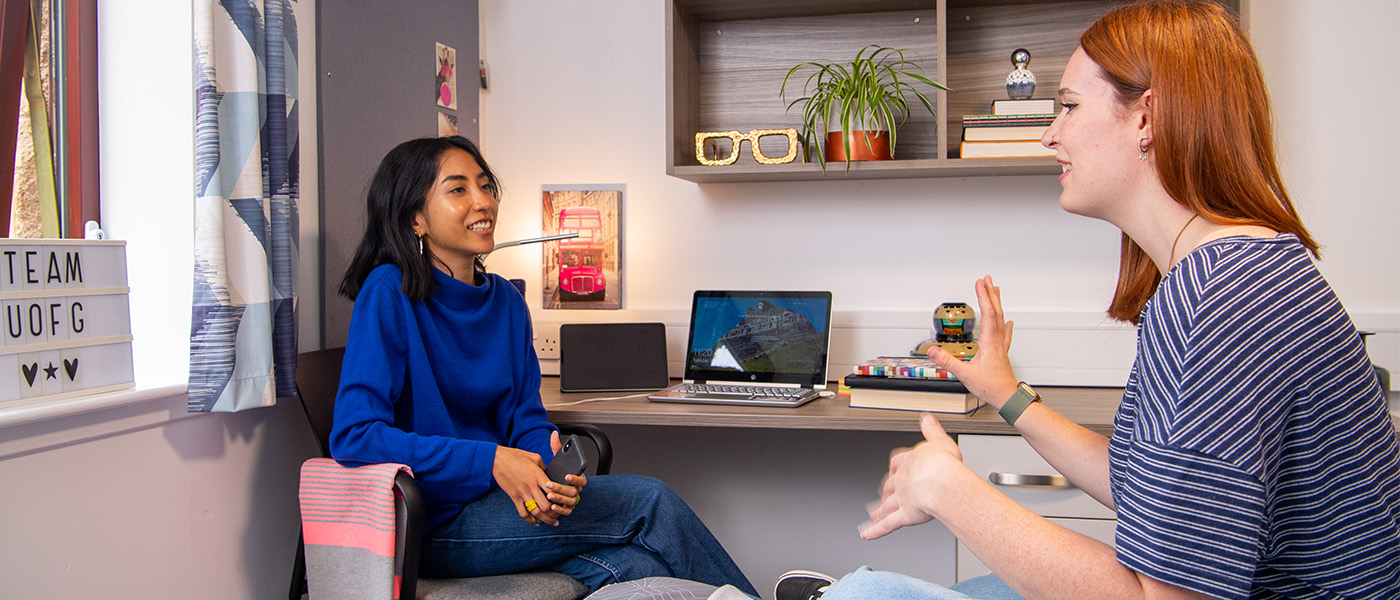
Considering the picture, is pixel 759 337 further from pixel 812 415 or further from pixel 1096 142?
pixel 1096 142

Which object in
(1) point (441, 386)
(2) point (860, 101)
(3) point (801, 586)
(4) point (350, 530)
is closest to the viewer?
(3) point (801, 586)

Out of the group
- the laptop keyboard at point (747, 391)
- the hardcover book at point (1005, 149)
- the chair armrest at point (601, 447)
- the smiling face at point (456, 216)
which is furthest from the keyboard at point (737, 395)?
the hardcover book at point (1005, 149)

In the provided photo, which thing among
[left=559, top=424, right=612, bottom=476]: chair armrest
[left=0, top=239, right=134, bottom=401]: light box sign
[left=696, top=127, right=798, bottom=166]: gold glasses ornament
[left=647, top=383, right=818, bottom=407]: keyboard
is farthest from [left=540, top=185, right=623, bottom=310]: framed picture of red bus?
[left=0, top=239, right=134, bottom=401]: light box sign

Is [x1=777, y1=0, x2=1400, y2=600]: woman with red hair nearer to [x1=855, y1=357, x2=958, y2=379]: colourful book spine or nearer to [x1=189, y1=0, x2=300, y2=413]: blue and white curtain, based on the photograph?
[x1=855, y1=357, x2=958, y2=379]: colourful book spine

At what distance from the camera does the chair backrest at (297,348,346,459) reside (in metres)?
1.69

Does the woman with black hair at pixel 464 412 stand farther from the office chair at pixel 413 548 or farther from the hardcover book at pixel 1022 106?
the hardcover book at pixel 1022 106

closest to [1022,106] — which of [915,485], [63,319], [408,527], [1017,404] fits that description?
[1017,404]

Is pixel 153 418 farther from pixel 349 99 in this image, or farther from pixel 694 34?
pixel 694 34

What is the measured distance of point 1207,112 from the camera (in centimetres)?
87

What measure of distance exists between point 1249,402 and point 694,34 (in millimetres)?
2009

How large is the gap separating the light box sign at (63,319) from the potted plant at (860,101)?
4.91 ft

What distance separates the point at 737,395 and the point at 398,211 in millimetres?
836

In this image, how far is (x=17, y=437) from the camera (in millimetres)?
1265

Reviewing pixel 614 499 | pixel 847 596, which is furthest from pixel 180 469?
pixel 847 596
